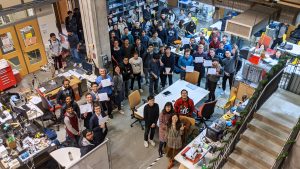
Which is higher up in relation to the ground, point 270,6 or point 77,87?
point 270,6

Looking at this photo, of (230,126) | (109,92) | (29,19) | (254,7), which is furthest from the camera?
(29,19)

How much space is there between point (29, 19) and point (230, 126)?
7.43 meters

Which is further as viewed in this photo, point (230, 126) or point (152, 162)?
point (152, 162)

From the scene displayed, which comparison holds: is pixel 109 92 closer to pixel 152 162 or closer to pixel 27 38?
pixel 152 162

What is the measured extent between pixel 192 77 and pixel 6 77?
5947 mm

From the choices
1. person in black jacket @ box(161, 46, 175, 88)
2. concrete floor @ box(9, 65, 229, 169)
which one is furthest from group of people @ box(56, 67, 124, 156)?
person in black jacket @ box(161, 46, 175, 88)

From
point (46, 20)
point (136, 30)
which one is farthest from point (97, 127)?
point (46, 20)

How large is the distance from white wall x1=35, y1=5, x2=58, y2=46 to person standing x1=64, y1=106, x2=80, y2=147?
4.83 metres

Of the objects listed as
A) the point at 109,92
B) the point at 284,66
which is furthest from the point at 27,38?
the point at 284,66

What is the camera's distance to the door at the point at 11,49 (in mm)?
9883

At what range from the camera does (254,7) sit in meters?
7.38

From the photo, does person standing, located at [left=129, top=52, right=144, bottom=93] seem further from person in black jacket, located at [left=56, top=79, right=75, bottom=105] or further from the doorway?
the doorway

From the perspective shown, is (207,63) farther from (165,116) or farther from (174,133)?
(174,133)

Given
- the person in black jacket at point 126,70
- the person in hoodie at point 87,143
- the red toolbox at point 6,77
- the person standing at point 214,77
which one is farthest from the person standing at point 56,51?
the person standing at point 214,77
